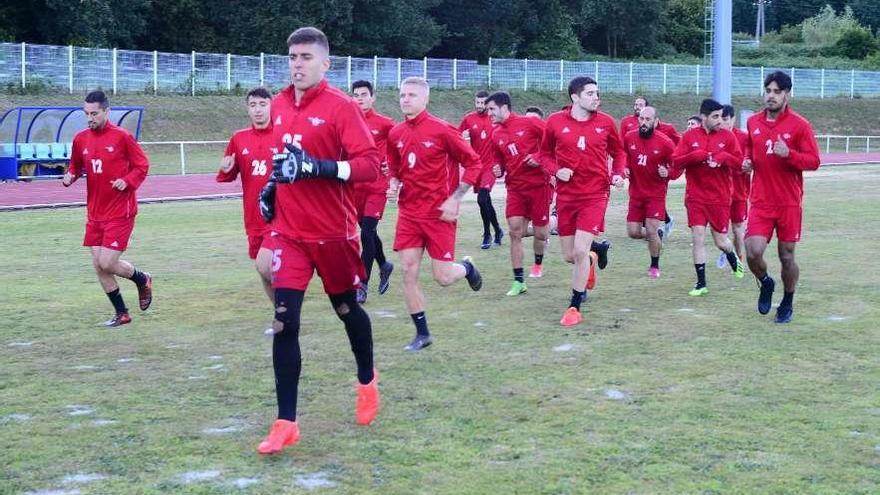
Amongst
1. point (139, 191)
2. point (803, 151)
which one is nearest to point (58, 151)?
point (139, 191)

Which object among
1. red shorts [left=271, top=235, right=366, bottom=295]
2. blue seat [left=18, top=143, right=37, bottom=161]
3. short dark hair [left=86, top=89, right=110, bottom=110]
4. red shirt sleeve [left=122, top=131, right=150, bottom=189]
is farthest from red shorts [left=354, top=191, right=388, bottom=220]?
blue seat [left=18, top=143, right=37, bottom=161]

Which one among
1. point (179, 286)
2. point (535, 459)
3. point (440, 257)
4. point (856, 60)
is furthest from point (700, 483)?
point (856, 60)

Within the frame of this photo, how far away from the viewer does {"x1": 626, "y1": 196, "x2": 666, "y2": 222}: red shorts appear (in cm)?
1348

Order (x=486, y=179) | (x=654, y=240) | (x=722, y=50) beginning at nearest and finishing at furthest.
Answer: (x=654, y=240), (x=486, y=179), (x=722, y=50)

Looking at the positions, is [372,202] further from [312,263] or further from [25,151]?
[25,151]

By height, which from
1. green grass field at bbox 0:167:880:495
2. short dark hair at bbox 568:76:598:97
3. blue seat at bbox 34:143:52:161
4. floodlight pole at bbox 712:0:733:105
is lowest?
green grass field at bbox 0:167:880:495

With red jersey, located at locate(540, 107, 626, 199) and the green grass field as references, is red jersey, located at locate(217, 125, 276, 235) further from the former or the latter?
red jersey, located at locate(540, 107, 626, 199)

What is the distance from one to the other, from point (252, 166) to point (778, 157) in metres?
4.62

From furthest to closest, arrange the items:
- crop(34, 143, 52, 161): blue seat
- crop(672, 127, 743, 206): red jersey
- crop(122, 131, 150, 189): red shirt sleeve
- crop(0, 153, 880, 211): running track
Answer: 1. crop(34, 143, 52, 161): blue seat
2. crop(0, 153, 880, 211): running track
3. crop(672, 127, 743, 206): red jersey
4. crop(122, 131, 150, 189): red shirt sleeve

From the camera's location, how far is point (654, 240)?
13.5 metres

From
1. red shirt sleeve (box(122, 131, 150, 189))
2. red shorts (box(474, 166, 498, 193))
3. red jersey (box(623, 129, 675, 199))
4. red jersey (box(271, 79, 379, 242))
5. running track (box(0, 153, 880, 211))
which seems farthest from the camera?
running track (box(0, 153, 880, 211))

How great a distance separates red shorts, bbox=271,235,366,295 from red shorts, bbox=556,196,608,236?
442 centimetres

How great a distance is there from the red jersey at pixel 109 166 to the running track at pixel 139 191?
1369cm

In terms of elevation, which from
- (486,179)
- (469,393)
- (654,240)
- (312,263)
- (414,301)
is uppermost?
(486,179)
